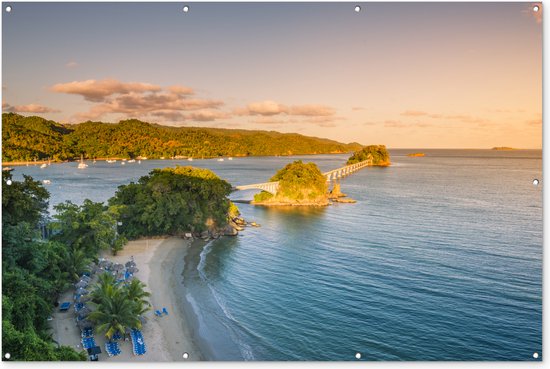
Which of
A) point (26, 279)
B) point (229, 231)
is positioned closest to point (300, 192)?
point (229, 231)

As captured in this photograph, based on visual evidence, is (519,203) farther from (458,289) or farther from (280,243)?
(280,243)

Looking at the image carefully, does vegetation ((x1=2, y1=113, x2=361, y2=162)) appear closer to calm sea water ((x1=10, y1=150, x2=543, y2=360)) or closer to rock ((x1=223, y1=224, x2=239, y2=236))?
calm sea water ((x1=10, y1=150, x2=543, y2=360))

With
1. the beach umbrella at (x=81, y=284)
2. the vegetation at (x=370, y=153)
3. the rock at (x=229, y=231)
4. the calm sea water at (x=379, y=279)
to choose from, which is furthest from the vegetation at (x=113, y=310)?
the rock at (x=229, y=231)

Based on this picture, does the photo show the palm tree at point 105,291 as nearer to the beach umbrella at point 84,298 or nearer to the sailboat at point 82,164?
the beach umbrella at point 84,298

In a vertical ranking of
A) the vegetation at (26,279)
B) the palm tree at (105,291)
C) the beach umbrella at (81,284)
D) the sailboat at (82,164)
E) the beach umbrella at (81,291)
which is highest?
the sailboat at (82,164)

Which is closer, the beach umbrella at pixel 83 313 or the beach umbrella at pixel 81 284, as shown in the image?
the beach umbrella at pixel 83 313

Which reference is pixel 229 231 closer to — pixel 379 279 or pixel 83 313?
pixel 379 279
